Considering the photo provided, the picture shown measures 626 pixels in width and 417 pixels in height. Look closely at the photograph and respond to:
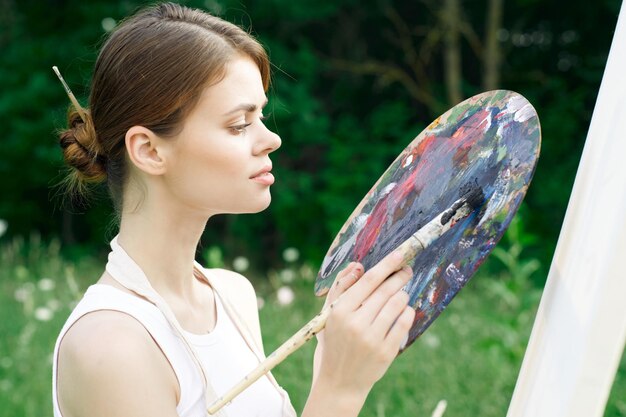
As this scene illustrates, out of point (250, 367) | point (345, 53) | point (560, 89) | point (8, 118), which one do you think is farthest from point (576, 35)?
point (250, 367)

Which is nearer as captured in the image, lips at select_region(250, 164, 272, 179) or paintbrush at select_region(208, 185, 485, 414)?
paintbrush at select_region(208, 185, 485, 414)

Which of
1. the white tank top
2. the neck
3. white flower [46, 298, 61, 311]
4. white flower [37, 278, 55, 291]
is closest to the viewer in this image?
the white tank top

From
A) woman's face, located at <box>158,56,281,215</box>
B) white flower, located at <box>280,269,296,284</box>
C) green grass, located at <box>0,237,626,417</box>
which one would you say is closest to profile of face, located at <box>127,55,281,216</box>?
woman's face, located at <box>158,56,281,215</box>

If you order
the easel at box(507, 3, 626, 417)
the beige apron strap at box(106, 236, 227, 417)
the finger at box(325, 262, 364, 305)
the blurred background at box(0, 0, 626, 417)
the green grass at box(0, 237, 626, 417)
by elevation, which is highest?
the easel at box(507, 3, 626, 417)

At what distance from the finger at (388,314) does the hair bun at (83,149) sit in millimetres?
668

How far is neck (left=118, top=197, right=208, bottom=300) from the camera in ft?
5.00

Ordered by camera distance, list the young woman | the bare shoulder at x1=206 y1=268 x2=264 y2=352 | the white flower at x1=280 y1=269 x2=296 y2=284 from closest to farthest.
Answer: the young woman
the bare shoulder at x1=206 y1=268 x2=264 y2=352
the white flower at x1=280 y1=269 x2=296 y2=284

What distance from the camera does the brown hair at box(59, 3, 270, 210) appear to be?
4.75 feet

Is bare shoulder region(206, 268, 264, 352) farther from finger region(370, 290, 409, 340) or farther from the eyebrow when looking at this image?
finger region(370, 290, 409, 340)

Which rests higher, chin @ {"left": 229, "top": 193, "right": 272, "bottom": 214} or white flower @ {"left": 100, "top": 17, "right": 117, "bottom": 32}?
chin @ {"left": 229, "top": 193, "right": 272, "bottom": 214}

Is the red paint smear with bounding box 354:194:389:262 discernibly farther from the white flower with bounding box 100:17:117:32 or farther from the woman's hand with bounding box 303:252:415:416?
the white flower with bounding box 100:17:117:32

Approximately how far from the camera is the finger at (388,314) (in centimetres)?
123

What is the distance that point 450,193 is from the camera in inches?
51.9

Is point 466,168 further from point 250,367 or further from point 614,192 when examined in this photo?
point 250,367
